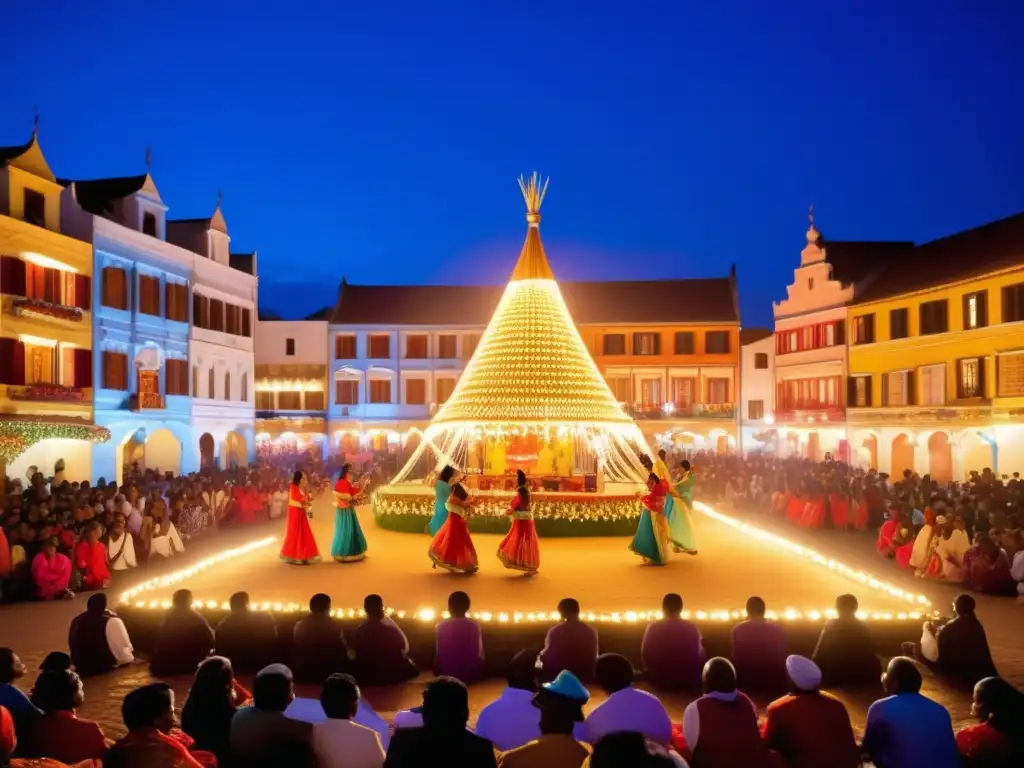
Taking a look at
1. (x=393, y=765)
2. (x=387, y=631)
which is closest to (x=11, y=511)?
(x=387, y=631)

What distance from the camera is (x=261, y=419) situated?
49.8m

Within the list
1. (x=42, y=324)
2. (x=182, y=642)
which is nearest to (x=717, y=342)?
(x=42, y=324)

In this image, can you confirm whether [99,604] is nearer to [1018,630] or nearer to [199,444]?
[1018,630]

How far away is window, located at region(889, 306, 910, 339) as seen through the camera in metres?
35.3

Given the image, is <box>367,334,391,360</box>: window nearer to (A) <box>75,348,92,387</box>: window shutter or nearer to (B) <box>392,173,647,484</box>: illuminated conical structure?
(A) <box>75,348,92,387</box>: window shutter

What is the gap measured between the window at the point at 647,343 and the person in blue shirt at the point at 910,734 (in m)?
45.2

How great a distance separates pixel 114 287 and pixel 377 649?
22.5 meters

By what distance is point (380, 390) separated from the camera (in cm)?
5078

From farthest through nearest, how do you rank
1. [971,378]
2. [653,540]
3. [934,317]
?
[934,317]
[971,378]
[653,540]

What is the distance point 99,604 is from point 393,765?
6130 millimetres

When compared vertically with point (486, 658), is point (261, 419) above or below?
above

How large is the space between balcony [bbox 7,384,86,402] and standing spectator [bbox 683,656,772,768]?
22592 mm

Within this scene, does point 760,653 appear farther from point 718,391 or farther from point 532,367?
point 718,391

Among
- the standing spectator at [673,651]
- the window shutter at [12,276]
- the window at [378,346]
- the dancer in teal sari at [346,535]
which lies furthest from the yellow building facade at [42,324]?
the window at [378,346]
